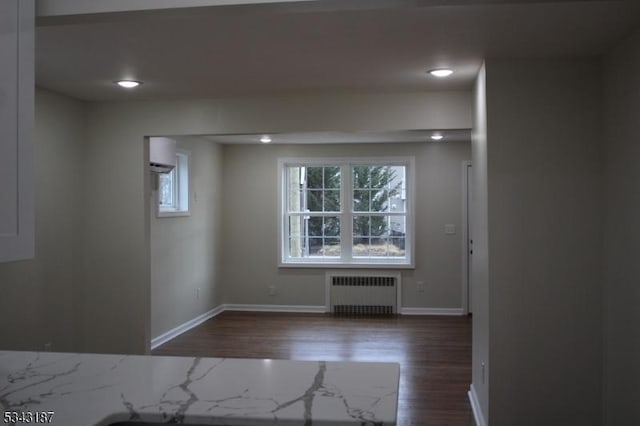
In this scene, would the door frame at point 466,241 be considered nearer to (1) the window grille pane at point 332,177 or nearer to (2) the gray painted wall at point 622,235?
(1) the window grille pane at point 332,177

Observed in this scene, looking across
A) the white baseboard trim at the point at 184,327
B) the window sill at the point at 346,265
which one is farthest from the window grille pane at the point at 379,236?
→ the white baseboard trim at the point at 184,327

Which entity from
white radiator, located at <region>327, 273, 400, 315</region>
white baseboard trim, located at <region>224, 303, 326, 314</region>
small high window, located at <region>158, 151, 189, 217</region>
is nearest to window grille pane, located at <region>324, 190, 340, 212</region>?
white radiator, located at <region>327, 273, 400, 315</region>

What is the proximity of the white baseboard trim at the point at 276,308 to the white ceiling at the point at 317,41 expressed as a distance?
4.21 metres

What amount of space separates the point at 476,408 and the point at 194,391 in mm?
2802

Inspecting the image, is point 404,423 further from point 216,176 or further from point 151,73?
point 216,176

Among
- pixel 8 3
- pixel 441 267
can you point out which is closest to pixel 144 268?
pixel 8 3

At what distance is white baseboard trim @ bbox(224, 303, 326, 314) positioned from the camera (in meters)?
7.73

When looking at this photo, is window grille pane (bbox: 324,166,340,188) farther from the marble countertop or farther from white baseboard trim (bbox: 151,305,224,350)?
the marble countertop

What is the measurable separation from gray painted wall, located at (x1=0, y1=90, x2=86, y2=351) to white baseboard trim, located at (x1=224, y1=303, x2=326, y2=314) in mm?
3356

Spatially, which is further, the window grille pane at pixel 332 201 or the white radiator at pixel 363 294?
the window grille pane at pixel 332 201

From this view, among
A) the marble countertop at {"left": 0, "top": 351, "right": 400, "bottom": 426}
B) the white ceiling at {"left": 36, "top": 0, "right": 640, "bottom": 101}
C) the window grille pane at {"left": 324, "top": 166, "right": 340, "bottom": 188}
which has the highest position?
the white ceiling at {"left": 36, "top": 0, "right": 640, "bottom": 101}

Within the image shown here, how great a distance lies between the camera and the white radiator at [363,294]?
7586mm

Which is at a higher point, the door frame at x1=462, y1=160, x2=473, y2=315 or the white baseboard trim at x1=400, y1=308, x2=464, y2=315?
the door frame at x1=462, y1=160, x2=473, y2=315

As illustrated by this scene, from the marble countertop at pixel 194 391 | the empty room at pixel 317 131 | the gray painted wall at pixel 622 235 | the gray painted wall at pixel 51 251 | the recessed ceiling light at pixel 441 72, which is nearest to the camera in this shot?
the marble countertop at pixel 194 391
